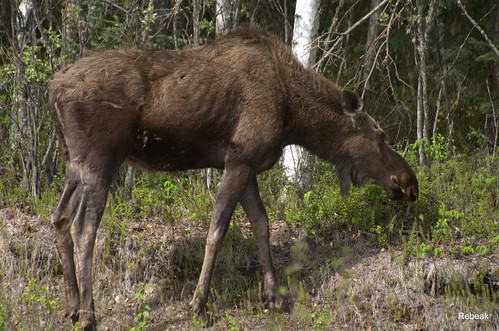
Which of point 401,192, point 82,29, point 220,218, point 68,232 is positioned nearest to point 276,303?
point 220,218

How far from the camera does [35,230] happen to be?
6.82 meters

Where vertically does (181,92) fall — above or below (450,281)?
above

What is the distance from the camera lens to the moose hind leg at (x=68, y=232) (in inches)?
217

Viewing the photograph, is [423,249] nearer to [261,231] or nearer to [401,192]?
[401,192]

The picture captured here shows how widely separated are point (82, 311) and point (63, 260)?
54cm

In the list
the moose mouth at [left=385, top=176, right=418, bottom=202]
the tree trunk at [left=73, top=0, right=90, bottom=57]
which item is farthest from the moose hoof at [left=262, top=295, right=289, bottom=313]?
the tree trunk at [left=73, top=0, right=90, bottom=57]

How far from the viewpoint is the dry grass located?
19.2 ft

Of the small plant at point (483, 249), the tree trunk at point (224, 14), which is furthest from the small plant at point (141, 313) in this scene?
the tree trunk at point (224, 14)

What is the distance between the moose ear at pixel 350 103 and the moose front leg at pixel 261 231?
1.27 m

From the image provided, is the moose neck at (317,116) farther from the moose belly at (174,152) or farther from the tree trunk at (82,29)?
the tree trunk at (82,29)

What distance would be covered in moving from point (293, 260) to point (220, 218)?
57.3 inches

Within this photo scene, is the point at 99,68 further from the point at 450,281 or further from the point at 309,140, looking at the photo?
the point at 450,281

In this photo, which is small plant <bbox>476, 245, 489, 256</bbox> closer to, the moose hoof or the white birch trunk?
the moose hoof

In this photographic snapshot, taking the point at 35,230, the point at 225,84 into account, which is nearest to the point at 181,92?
the point at 225,84
